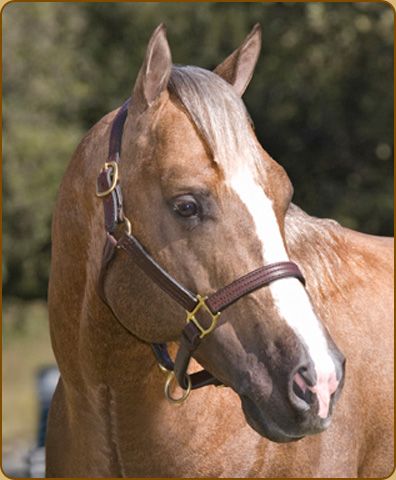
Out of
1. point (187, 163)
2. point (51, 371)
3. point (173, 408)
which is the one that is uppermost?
point (187, 163)

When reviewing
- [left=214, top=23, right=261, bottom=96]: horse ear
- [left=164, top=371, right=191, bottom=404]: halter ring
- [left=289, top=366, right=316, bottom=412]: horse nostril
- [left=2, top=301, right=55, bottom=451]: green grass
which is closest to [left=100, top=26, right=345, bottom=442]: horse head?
[left=289, top=366, right=316, bottom=412]: horse nostril

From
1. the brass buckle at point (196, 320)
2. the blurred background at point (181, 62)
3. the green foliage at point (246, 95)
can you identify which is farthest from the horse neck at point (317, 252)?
the green foliage at point (246, 95)

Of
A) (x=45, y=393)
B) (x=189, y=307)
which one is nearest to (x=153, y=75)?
(x=189, y=307)

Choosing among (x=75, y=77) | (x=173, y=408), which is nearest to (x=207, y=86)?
(x=173, y=408)

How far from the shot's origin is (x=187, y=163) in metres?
3.68

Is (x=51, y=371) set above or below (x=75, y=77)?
above

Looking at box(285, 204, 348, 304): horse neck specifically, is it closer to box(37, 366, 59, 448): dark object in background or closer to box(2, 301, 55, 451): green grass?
box(37, 366, 59, 448): dark object in background

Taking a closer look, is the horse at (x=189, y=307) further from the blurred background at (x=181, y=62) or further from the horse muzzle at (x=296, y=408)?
the blurred background at (x=181, y=62)

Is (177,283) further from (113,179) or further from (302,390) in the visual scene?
(302,390)

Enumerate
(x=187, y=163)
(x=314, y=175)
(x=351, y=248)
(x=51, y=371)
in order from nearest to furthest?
(x=187, y=163)
(x=351, y=248)
(x=51, y=371)
(x=314, y=175)

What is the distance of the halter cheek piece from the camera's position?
3535 mm

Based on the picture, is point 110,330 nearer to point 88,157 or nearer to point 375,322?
point 88,157

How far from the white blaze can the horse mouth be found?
7 cm

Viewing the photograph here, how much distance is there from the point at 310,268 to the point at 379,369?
24.4 inches
